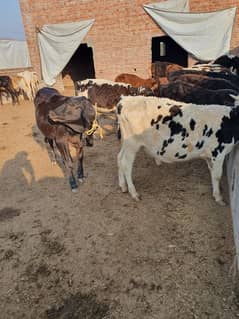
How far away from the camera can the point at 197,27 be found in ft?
31.2

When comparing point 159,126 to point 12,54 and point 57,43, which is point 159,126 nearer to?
point 57,43

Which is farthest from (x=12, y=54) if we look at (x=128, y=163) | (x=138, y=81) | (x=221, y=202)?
(x=221, y=202)

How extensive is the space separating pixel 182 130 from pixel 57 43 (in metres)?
10.8

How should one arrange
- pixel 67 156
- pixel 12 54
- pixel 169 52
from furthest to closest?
pixel 12 54
pixel 169 52
pixel 67 156

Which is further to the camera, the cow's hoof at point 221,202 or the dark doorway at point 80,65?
the dark doorway at point 80,65

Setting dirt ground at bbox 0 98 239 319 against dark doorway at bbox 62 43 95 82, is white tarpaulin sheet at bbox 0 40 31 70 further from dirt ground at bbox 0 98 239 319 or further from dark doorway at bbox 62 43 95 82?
dirt ground at bbox 0 98 239 319

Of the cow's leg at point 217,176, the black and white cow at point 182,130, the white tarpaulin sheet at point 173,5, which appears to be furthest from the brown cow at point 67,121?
the white tarpaulin sheet at point 173,5

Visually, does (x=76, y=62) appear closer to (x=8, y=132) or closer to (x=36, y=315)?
(x=8, y=132)

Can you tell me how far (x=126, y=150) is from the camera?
373 centimetres

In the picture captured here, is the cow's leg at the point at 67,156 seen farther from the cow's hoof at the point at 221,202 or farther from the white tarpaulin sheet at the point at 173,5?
the white tarpaulin sheet at the point at 173,5

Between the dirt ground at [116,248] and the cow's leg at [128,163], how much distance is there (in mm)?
158

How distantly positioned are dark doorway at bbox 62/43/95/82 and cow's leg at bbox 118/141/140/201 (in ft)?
47.4

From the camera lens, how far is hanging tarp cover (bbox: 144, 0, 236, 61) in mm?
9172

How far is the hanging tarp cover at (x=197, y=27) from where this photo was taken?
9.17 m
